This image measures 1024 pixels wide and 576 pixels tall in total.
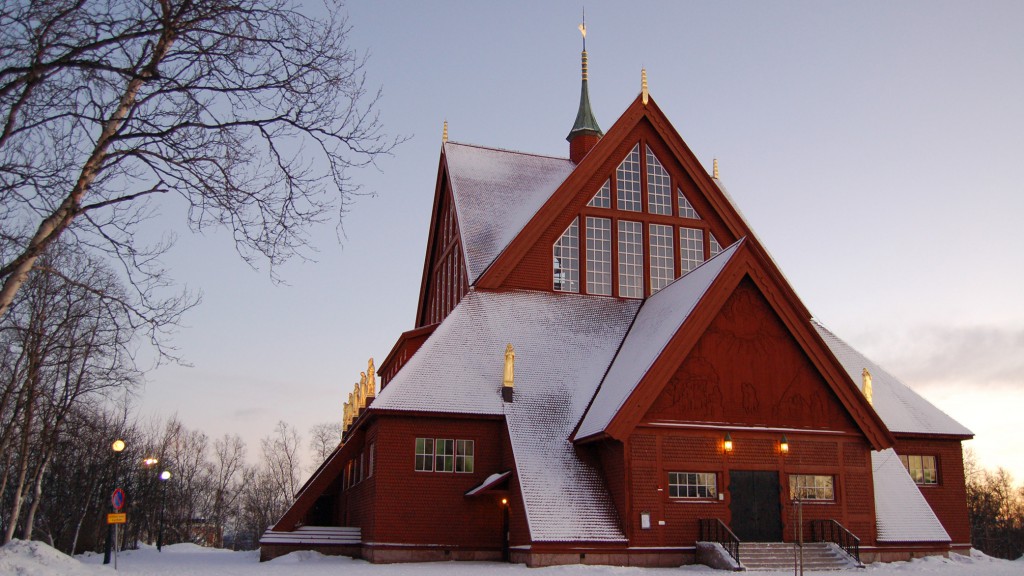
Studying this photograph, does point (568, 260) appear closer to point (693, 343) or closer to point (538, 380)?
point (538, 380)

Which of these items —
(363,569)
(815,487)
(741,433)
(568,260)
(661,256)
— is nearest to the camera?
(363,569)

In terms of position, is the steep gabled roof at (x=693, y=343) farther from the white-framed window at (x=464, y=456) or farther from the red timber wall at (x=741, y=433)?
the white-framed window at (x=464, y=456)

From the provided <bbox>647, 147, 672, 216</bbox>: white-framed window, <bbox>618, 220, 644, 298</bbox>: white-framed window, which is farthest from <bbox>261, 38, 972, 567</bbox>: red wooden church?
<bbox>647, 147, 672, 216</bbox>: white-framed window

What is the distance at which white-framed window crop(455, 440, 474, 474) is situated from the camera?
1111 inches

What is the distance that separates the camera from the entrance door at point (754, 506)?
26.1m

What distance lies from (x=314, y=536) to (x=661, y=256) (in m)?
A: 17.1

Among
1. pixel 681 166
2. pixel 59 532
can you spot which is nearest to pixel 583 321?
pixel 681 166

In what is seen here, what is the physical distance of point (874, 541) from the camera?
26.9 meters

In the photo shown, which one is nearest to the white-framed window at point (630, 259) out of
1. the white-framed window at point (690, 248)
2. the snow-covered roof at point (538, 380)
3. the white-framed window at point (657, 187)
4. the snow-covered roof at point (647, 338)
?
the snow-covered roof at point (538, 380)

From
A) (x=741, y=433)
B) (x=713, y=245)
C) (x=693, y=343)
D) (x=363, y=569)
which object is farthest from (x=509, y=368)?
(x=713, y=245)

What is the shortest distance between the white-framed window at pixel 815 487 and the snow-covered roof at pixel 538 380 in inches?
225

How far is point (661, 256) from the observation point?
118 ft

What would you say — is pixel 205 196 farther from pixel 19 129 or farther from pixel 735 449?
pixel 735 449

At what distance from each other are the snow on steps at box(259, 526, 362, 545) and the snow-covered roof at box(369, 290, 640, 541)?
480 centimetres
